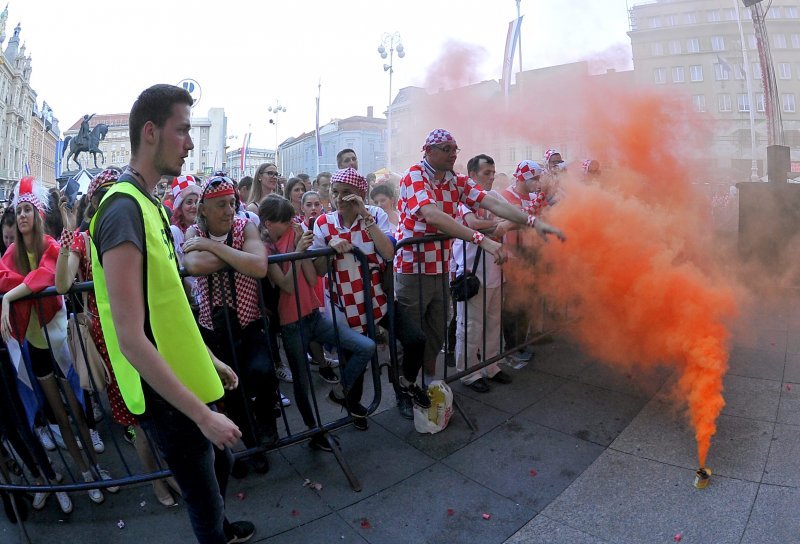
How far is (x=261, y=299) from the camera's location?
290 cm

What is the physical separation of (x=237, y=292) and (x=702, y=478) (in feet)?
9.95

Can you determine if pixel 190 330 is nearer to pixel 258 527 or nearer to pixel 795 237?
pixel 258 527

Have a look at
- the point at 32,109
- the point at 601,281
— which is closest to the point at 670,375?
the point at 601,281

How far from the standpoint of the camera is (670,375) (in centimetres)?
392

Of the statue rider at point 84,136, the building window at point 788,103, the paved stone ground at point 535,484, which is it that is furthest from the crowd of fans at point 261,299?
the statue rider at point 84,136

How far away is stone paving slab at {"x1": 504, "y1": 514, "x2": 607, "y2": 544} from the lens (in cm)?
229

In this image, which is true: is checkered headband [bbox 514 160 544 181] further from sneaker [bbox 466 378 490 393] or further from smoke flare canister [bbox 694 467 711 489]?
smoke flare canister [bbox 694 467 711 489]

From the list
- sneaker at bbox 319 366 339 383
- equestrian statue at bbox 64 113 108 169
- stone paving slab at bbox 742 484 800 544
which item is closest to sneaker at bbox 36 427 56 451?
sneaker at bbox 319 366 339 383

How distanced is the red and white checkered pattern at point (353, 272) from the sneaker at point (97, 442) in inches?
85.1

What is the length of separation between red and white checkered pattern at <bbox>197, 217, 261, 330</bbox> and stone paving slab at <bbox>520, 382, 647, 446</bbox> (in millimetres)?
2287

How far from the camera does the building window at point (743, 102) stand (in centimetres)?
1049

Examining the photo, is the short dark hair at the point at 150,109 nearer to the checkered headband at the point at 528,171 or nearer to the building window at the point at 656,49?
the checkered headband at the point at 528,171

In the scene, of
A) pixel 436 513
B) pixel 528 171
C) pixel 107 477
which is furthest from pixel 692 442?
pixel 107 477

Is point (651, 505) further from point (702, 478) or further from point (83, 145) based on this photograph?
point (83, 145)
